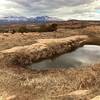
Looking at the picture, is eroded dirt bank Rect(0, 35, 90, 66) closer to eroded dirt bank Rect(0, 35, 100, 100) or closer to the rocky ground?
eroded dirt bank Rect(0, 35, 100, 100)

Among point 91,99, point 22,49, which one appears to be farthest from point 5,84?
point 22,49

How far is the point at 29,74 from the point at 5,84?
4.50 metres

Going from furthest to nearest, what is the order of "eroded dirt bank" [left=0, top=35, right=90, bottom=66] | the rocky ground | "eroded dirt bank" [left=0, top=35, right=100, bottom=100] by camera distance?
"eroded dirt bank" [left=0, top=35, right=90, bottom=66] < "eroded dirt bank" [left=0, top=35, right=100, bottom=100] < the rocky ground

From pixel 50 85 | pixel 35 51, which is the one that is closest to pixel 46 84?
pixel 50 85

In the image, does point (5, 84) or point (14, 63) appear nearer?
point (5, 84)

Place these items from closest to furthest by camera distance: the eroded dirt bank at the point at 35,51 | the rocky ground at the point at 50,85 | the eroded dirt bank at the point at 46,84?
the rocky ground at the point at 50,85 < the eroded dirt bank at the point at 46,84 < the eroded dirt bank at the point at 35,51

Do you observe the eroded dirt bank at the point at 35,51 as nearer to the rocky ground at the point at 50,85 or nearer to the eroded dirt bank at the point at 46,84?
the eroded dirt bank at the point at 46,84

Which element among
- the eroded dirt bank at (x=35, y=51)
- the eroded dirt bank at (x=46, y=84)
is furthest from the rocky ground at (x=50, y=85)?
the eroded dirt bank at (x=35, y=51)

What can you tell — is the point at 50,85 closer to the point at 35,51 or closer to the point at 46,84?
the point at 46,84

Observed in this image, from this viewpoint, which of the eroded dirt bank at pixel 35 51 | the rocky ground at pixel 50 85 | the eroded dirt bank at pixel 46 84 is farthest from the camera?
the eroded dirt bank at pixel 35 51

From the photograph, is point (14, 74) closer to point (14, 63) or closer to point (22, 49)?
point (14, 63)

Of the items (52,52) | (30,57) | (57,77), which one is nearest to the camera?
(57,77)

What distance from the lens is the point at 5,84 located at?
27281 mm

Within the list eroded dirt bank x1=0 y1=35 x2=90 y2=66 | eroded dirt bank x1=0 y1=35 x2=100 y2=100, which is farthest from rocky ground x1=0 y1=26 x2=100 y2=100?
eroded dirt bank x1=0 y1=35 x2=90 y2=66
